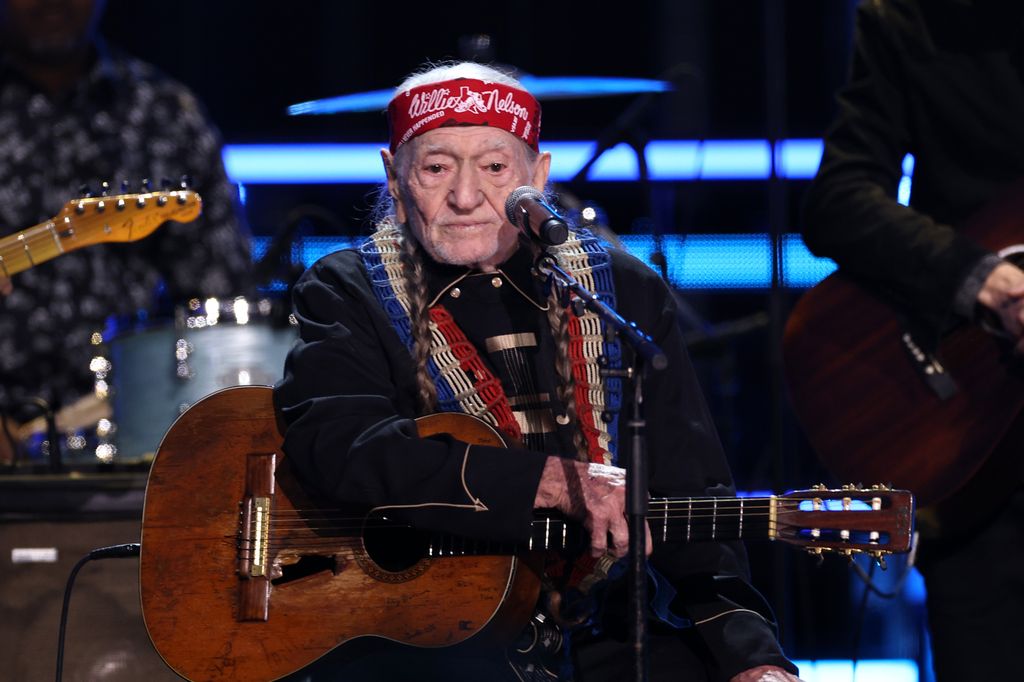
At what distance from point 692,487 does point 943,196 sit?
1.29m

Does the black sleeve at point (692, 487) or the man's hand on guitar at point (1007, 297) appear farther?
the man's hand on guitar at point (1007, 297)

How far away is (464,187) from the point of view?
10.3 ft

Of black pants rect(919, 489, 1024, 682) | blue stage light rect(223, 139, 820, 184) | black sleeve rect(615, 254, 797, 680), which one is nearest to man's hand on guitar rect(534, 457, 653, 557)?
black sleeve rect(615, 254, 797, 680)

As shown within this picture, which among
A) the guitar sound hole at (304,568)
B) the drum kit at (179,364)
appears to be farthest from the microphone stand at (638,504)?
the drum kit at (179,364)

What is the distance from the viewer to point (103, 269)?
5223 mm

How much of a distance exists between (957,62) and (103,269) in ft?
10.6

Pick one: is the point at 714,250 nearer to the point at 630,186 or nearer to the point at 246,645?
the point at 630,186

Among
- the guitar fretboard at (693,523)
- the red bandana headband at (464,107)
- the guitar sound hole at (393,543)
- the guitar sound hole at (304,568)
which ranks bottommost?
the guitar sound hole at (304,568)

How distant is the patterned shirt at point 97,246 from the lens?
5215 mm

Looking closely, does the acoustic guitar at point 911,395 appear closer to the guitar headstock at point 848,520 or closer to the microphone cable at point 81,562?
the guitar headstock at point 848,520

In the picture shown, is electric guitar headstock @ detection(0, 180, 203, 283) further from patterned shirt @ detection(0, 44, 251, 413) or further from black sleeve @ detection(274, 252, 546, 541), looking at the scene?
patterned shirt @ detection(0, 44, 251, 413)

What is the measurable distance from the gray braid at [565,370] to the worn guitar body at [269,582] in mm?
200

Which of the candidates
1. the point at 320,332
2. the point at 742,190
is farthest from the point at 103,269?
the point at 742,190

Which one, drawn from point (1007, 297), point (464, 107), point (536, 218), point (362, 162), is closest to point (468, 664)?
point (536, 218)
